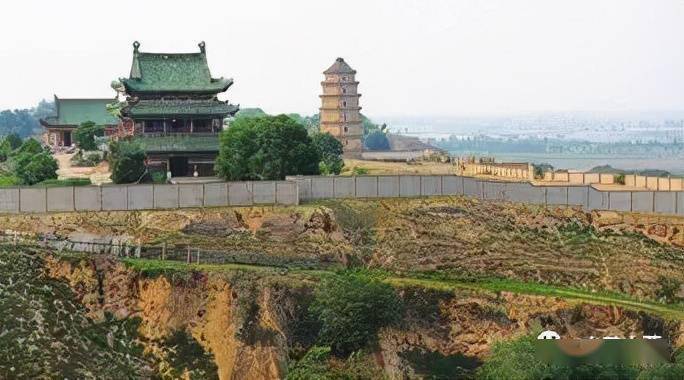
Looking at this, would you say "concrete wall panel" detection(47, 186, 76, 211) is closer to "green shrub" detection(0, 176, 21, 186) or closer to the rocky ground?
the rocky ground

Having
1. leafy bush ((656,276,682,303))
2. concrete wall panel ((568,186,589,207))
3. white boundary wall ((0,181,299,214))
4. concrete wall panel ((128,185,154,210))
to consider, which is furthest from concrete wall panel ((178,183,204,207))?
leafy bush ((656,276,682,303))

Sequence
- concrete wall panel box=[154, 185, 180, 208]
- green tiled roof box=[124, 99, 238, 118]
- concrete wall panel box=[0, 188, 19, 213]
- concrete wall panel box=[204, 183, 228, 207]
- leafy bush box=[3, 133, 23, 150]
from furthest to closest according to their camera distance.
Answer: leafy bush box=[3, 133, 23, 150], green tiled roof box=[124, 99, 238, 118], concrete wall panel box=[204, 183, 228, 207], concrete wall panel box=[154, 185, 180, 208], concrete wall panel box=[0, 188, 19, 213]

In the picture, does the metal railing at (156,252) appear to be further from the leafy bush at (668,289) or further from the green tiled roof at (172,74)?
the green tiled roof at (172,74)

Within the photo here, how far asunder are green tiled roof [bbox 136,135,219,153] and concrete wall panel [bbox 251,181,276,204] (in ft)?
41.2

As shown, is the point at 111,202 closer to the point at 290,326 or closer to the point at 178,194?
the point at 178,194

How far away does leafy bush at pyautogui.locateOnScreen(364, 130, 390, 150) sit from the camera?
150475mm

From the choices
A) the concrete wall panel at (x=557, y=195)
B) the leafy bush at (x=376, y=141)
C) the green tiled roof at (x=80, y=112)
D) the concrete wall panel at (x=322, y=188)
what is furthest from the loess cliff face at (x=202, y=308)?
the leafy bush at (x=376, y=141)

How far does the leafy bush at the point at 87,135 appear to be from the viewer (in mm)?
79500

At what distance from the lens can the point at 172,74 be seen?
64125 millimetres

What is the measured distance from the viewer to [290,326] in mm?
42719

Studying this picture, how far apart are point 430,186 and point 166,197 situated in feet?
33.0

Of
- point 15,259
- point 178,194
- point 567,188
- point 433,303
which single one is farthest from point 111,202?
point 567,188

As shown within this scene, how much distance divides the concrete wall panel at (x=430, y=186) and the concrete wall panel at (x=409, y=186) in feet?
0.62

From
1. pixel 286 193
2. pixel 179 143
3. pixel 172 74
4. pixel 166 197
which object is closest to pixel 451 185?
pixel 286 193
